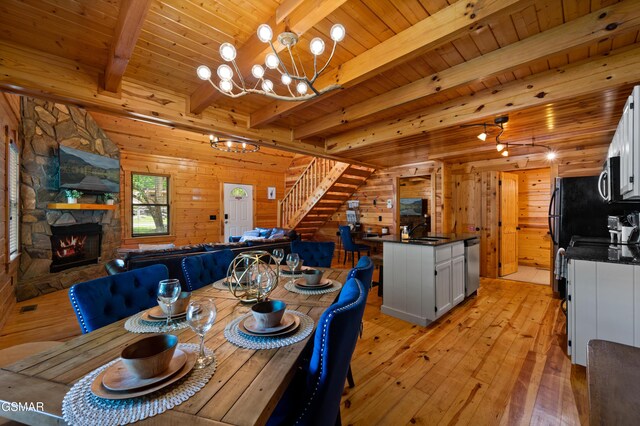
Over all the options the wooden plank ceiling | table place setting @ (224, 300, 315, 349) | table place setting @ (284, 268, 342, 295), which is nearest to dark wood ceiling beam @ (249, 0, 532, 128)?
the wooden plank ceiling

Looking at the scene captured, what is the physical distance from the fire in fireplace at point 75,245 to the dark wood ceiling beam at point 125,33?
3.64 meters

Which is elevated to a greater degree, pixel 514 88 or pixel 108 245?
pixel 514 88

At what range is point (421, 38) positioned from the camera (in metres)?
1.91

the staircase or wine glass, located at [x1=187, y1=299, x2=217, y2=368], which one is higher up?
the staircase

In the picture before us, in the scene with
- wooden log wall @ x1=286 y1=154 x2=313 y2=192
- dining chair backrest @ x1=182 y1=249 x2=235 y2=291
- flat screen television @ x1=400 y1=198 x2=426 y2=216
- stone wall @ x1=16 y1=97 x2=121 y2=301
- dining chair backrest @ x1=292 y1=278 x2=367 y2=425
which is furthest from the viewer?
wooden log wall @ x1=286 y1=154 x2=313 y2=192

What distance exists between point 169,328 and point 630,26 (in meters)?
3.22

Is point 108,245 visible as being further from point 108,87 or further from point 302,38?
point 302,38

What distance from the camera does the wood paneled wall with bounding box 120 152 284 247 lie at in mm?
6191

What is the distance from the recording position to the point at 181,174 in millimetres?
6965

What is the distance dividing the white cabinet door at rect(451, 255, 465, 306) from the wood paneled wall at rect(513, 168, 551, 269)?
3871 millimetres

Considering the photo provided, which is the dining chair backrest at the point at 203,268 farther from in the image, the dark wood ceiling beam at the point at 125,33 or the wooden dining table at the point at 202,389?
the dark wood ceiling beam at the point at 125,33

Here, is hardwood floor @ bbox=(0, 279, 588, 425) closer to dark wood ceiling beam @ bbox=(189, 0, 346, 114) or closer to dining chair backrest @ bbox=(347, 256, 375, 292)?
dining chair backrest @ bbox=(347, 256, 375, 292)

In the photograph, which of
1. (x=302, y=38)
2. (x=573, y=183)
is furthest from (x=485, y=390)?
(x=573, y=183)

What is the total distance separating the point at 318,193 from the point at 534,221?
5.14 m
